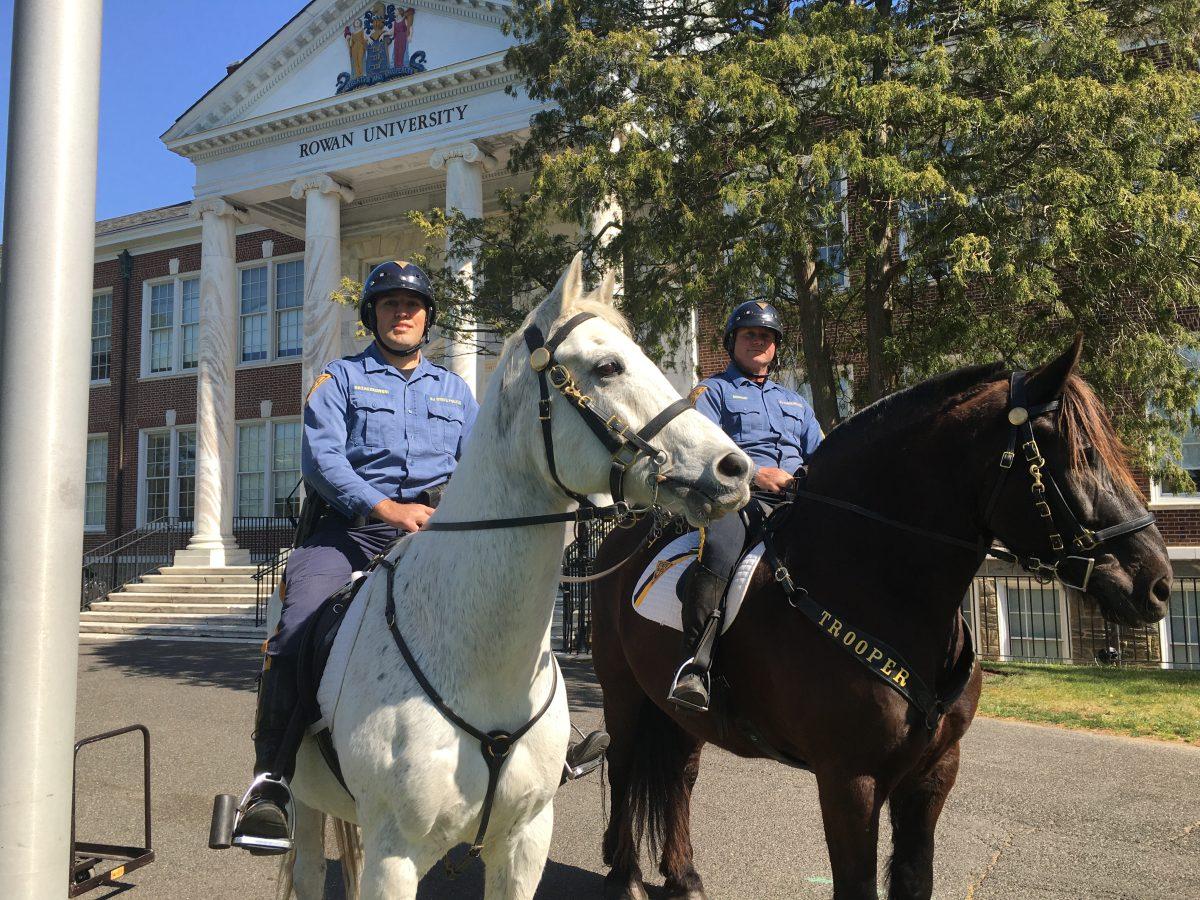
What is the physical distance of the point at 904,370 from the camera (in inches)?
499

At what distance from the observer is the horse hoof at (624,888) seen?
4602 mm

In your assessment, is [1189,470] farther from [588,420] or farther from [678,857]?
[588,420]

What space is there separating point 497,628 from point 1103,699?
10883mm

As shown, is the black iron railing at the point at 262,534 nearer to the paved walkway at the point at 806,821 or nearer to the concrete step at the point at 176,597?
the concrete step at the point at 176,597

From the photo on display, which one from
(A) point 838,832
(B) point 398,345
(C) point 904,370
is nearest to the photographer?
(A) point 838,832

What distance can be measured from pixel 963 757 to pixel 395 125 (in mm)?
18988

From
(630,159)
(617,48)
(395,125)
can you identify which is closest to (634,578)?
(630,159)

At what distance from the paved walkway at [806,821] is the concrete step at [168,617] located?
32.0ft

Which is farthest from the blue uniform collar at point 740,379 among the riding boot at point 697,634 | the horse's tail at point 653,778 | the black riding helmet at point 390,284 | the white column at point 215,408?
the white column at point 215,408

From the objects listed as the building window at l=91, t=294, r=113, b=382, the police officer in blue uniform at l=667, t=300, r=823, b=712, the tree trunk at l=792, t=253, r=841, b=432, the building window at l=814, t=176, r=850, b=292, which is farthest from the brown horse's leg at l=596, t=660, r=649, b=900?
the building window at l=91, t=294, r=113, b=382

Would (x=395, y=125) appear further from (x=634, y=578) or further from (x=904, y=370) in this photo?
(x=634, y=578)

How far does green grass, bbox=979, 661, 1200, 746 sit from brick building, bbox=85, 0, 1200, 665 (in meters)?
2.39

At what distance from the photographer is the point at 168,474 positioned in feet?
95.7

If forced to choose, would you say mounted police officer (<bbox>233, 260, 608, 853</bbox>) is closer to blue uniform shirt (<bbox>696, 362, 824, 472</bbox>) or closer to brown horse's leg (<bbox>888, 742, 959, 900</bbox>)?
brown horse's leg (<bbox>888, 742, 959, 900</bbox>)
